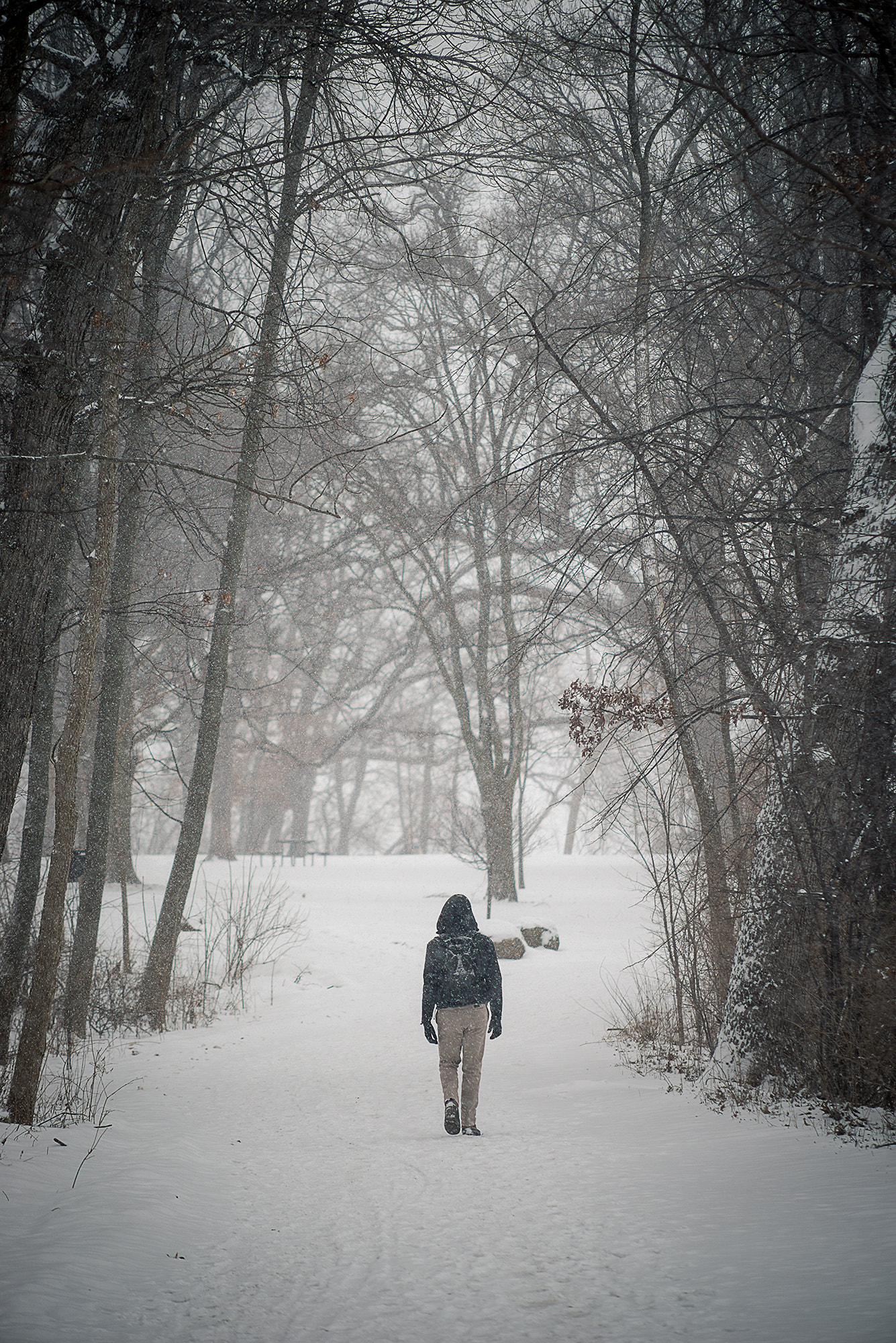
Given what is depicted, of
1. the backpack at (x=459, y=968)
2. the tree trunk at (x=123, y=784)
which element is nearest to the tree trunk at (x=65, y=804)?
the backpack at (x=459, y=968)

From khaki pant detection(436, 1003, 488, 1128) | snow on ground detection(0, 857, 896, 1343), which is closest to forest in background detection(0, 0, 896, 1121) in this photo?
snow on ground detection(0, 857, 896, 1343)

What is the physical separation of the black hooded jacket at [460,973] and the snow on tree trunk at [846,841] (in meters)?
1.76

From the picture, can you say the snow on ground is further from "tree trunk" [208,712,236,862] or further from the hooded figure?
"tree trunk" [208,712,236,862]

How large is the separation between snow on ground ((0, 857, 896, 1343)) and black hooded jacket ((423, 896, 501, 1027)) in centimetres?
82

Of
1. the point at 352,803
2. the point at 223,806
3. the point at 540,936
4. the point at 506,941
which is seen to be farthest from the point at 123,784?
the point at 352,803

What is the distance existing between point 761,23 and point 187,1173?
9119 mm

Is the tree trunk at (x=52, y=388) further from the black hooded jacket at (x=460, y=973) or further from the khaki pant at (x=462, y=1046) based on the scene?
the khaki pant at (x=462, y=1046)

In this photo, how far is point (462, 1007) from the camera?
544 centimetres

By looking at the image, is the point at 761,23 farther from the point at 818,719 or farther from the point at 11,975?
the point at 11,975

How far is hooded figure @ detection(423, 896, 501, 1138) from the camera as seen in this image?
5.38m

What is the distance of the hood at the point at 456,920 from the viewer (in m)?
5.62

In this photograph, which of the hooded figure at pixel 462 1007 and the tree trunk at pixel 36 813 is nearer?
the hooded figure at pixel 462 1007

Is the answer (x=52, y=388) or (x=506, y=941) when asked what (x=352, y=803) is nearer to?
(x=506, y=941)

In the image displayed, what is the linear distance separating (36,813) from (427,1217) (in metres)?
5.24
